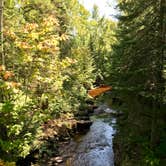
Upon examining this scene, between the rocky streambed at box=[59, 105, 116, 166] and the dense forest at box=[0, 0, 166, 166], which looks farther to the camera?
the rocky streambed at box=[59, 105, 116, 166]

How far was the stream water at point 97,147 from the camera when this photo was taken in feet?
41.0

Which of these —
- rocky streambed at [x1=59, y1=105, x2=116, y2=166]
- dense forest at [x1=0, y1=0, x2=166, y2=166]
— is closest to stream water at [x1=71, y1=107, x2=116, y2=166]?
rocky streambed at [x1=59, y1=105, x2=116, y2=166]

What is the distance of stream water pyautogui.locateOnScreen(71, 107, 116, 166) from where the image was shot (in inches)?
492

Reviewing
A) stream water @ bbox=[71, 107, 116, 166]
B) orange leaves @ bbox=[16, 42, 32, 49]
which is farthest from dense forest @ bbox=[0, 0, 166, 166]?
stream water @ bbox=[71, 107, 116, 166]

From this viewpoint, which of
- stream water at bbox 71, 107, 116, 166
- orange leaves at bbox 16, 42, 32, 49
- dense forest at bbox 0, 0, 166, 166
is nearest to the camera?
dense forest at bbox 0, 0, 166, 166

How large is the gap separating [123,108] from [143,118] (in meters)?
0.87

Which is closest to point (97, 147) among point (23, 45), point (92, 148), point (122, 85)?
point (92, 148)

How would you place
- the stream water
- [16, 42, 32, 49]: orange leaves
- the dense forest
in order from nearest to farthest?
the dense forest → [16, 42, 32, 49]: orange leaves → the stream water

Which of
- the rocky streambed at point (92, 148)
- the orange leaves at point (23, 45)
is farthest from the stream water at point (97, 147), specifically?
the orange leaves at point (23, 45)

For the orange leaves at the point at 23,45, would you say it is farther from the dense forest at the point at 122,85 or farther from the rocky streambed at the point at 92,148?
the rocky streambed at the point at 92,148

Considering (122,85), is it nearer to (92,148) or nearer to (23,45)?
(23,45)

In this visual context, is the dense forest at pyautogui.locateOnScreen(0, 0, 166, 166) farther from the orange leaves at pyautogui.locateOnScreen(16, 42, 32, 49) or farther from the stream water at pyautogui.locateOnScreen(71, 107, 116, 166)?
the stream water at pyautogui.locateOnScreen(71, 107, 116, 166)

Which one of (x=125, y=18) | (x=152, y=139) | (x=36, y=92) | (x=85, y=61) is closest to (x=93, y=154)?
(x=36, y=92)

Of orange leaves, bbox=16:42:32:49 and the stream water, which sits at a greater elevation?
orange leaves, bbox=16:42:32:49
